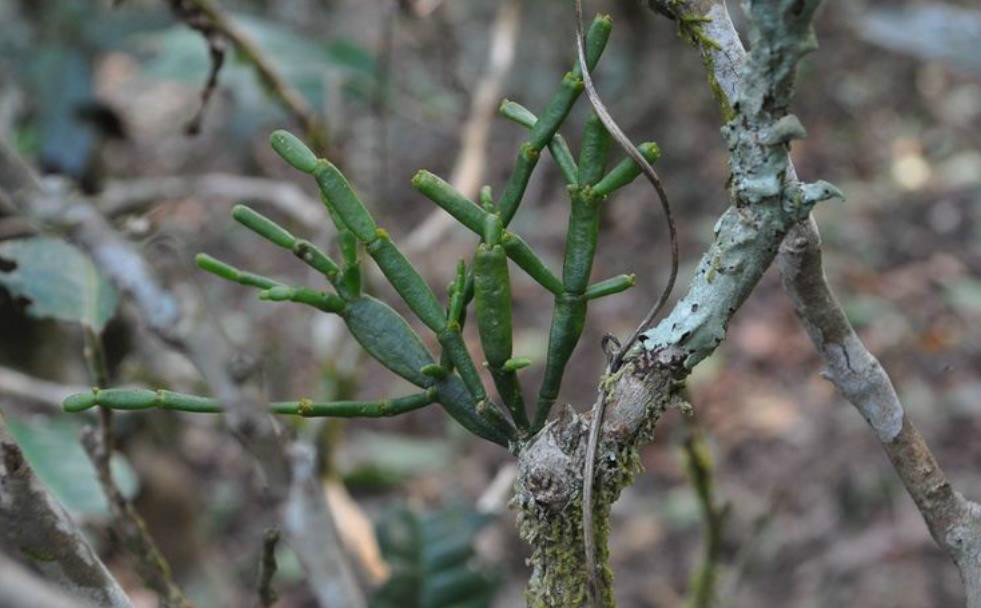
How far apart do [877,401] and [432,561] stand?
Result: 639 millimetres

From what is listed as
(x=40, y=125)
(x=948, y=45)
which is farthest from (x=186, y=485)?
(x=948, y=45)

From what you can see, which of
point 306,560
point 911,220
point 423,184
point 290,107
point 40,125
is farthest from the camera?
point 911,220

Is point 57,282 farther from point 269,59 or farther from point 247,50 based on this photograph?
point 269,59

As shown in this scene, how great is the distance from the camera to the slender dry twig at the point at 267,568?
0.63m

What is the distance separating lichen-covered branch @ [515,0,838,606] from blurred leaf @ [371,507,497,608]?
1.76 feet

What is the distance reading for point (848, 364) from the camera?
0.60 meters

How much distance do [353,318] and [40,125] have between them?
184cm

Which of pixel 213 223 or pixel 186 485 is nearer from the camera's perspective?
pixel 186 485

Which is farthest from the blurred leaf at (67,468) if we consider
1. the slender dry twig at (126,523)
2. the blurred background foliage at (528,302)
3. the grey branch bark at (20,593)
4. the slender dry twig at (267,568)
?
the grey branch bark at (20,593)

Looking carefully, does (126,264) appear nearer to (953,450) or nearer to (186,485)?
(186,485)

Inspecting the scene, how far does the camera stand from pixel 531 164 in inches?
21.0

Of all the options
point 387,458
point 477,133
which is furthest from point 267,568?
point 387,458

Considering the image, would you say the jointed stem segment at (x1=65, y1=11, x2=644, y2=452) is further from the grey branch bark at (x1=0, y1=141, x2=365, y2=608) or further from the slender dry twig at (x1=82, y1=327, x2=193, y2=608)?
the slender dry twig at (x1=82, y1=327, x2=193, y2=608)

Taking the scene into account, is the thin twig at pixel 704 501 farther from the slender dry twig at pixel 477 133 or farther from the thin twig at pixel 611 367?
the slender dry twig at pixel 477 133
